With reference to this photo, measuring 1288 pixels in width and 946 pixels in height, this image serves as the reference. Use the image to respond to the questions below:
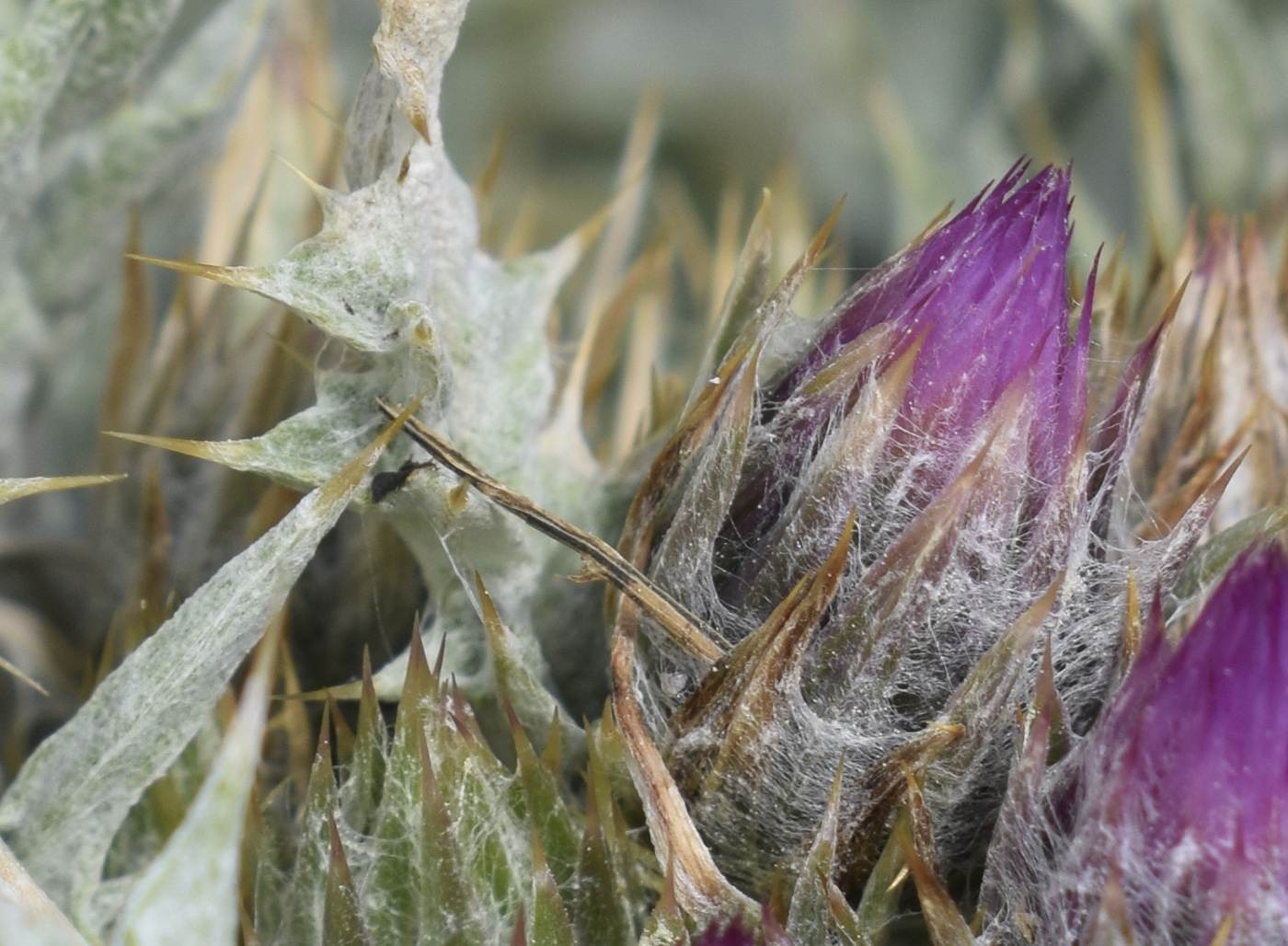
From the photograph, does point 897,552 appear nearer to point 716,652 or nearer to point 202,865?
point 716,652

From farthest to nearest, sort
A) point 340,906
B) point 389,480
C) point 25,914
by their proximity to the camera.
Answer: point 389,480 → point 340,906 → point 25,914

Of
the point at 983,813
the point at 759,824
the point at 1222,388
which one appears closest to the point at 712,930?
the point at 759,824

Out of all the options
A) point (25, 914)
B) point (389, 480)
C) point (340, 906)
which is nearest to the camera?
point (25, 914)

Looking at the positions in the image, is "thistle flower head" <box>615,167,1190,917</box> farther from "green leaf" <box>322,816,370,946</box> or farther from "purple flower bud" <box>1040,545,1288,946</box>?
"green leaf" <box>322,816,370,946</box>

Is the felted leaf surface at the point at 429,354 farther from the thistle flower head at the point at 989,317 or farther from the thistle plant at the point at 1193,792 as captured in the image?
the thistle plant at the point at 1193,792

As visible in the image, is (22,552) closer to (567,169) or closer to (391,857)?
(391,857)

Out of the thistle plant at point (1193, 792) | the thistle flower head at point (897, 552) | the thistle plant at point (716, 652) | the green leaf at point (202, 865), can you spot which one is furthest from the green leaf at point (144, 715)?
the thistle plant at point (1193, 792)

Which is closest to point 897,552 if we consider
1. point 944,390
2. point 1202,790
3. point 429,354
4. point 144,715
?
point 944,390
